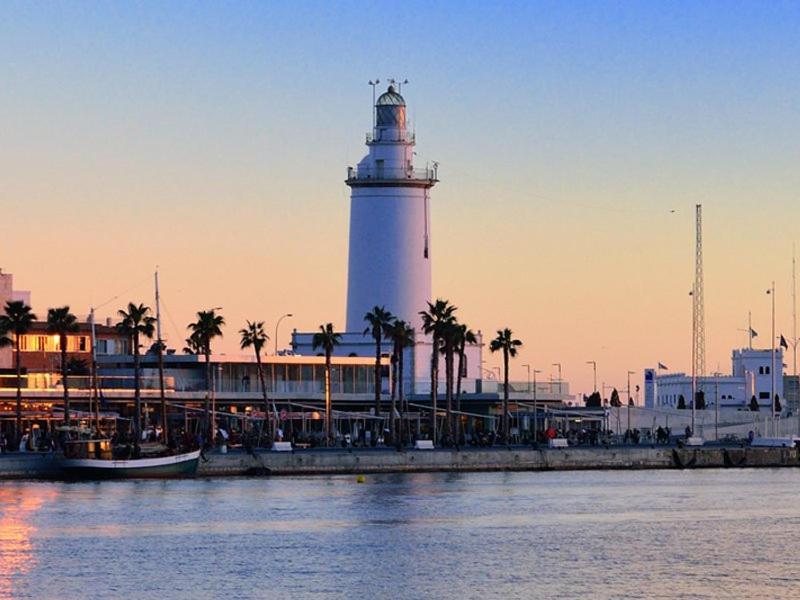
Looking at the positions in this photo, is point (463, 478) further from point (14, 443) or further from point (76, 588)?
point (76, 588)

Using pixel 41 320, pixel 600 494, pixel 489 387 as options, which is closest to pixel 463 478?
pixel 600 494

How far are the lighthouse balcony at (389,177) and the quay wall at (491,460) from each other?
2117cm

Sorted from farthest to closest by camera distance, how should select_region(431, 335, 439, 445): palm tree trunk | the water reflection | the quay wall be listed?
select_region(431, 335, 439, 445): palm tree trunk, the quay wall, the water reflection

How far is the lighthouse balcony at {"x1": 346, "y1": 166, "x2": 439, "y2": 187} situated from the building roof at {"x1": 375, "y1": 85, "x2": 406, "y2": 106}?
15.9 ft

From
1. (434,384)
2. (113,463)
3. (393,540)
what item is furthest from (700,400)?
(393,540)

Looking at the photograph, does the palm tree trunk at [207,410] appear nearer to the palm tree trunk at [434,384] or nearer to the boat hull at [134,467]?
the palm tree trunk at [434,384]

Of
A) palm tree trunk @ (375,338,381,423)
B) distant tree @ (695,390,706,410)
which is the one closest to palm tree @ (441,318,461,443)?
palm tree trunk @ (375,338,381,423)

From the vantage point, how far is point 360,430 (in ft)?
473

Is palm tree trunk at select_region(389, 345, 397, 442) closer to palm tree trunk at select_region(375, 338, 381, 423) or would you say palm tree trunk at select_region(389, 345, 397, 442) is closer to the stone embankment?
palm tree trunk at select_region(375, 338, 381, 423)

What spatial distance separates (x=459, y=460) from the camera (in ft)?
399

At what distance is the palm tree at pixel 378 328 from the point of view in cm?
13388

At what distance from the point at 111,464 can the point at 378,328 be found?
31388 mm

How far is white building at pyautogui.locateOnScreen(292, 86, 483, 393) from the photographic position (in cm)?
13725

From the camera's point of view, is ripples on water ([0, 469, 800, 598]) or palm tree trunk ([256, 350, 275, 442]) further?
palm tree trunk ([256, 350, 275, 442])
